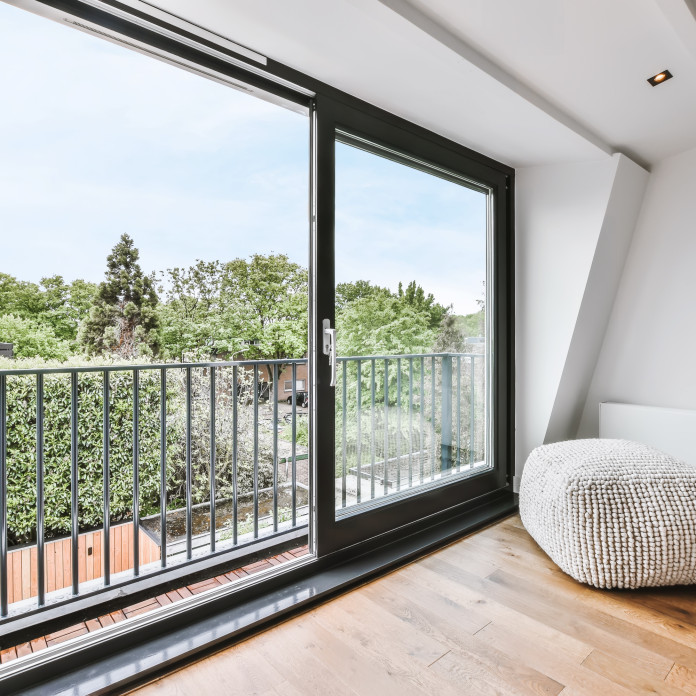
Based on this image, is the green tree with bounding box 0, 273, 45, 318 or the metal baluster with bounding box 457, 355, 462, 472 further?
the metal baluster with bounding box 457, 355, 462, 472

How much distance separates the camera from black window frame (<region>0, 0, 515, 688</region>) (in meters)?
1.49

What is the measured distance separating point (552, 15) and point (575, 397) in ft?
7.35

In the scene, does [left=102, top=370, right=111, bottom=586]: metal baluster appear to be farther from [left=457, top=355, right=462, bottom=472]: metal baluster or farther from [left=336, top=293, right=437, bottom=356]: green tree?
[left=457, top=355, right=462, bottom=472]: metal baluster

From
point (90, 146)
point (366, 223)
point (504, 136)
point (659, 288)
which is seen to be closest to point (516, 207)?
point (504, 136)

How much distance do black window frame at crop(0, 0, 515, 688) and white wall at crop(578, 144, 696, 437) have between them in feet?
2.35

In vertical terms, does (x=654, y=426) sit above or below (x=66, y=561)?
above

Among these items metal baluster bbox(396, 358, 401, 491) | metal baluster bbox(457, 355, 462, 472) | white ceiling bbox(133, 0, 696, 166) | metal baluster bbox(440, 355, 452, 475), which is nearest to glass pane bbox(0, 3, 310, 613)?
white ceiling bbox(133, 0, 696, 166)

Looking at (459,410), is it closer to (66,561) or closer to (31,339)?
(31,339)

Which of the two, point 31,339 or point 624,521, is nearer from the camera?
point 624,521

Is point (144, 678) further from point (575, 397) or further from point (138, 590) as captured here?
point (575, 397)

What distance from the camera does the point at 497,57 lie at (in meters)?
1.79

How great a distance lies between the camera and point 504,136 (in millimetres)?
2418

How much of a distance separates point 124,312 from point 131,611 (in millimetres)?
1594

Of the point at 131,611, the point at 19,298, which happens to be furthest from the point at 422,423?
the point at 19,298
